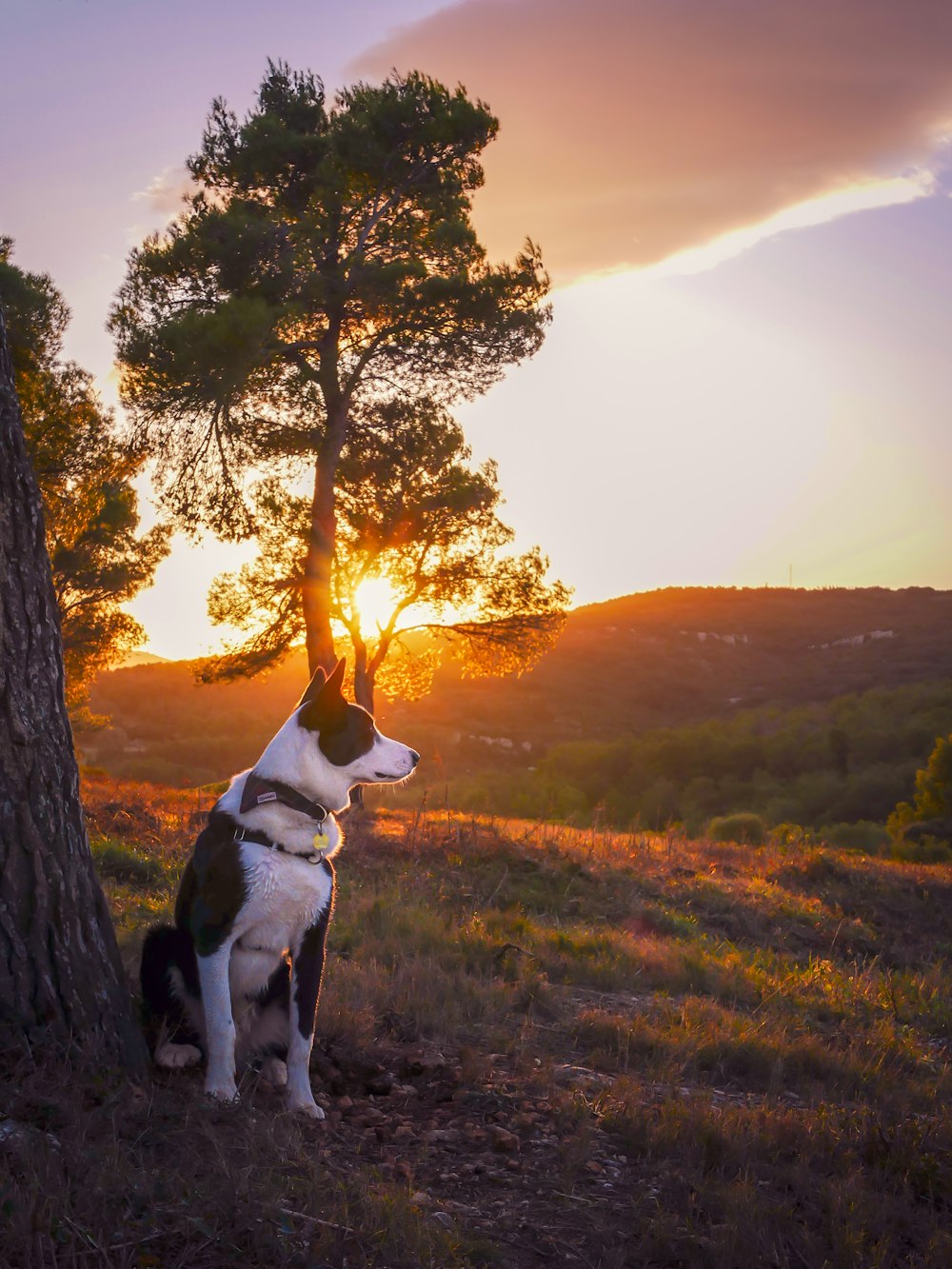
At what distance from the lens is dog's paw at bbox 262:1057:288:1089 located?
430 cm

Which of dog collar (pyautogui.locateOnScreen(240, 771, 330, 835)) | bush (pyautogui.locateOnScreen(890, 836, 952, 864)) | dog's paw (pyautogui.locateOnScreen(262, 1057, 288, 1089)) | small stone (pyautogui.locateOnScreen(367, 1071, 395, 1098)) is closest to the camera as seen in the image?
dog collar (pyautogui.locateOnScreen(240, 771, 330, 835))

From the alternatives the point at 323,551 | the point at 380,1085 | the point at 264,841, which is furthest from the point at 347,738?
the point at 323,551

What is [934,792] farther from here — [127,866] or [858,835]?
[127,866]

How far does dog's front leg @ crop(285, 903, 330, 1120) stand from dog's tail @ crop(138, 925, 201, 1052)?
18.2 inches

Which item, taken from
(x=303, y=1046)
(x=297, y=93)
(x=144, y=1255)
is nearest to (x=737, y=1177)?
(x=303, y=1046)

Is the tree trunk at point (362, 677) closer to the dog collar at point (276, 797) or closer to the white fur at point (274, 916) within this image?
the white fur at point (274, 916)

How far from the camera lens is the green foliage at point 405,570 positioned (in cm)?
1998

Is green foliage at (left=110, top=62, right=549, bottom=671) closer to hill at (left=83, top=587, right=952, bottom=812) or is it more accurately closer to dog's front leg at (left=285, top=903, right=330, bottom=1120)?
dog's front leg at (left=285, top=903, right=330, bottom=1120)

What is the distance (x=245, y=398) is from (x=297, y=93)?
19.0ft

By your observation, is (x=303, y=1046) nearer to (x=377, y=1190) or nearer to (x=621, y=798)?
(x=377, y=1190)

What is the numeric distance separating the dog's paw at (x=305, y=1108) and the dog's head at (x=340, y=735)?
1.33 m

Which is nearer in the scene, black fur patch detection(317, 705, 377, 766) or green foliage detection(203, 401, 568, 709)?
black fur patch detection(317, 705, 377, 766)

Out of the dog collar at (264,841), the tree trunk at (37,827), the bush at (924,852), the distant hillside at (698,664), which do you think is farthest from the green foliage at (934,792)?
the tree trunk at (37,827)

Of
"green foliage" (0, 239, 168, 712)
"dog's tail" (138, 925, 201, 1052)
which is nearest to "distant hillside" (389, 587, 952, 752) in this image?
"green foliage" (0, 239, 168, 712)
